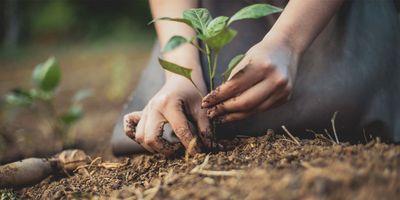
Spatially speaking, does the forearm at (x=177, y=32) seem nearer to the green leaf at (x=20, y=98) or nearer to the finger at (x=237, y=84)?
the finger at (x=237, y=84)

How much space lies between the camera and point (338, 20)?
1.61m

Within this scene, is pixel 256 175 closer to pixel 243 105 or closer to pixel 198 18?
pixel 243 105

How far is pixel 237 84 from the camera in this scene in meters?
1.17

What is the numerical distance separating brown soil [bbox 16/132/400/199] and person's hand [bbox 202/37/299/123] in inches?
5.4

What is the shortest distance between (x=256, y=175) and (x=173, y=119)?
45 cm

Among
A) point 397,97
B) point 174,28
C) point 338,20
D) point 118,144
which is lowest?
point 397,97

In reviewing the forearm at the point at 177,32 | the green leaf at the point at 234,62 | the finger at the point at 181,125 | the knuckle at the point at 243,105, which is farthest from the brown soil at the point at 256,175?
the forearm at the point at 177,32

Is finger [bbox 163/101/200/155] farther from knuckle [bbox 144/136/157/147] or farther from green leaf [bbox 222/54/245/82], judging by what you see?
green leaf [bbox 222/54/245/82]

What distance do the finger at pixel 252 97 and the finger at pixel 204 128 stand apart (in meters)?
0.13

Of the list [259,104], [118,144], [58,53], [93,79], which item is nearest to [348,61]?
[259,104]

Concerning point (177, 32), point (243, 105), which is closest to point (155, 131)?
point (243, 105)

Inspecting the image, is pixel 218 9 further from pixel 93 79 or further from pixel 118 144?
pixel 93 79

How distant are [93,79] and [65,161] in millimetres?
4472

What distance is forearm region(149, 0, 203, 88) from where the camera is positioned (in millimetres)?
1610
